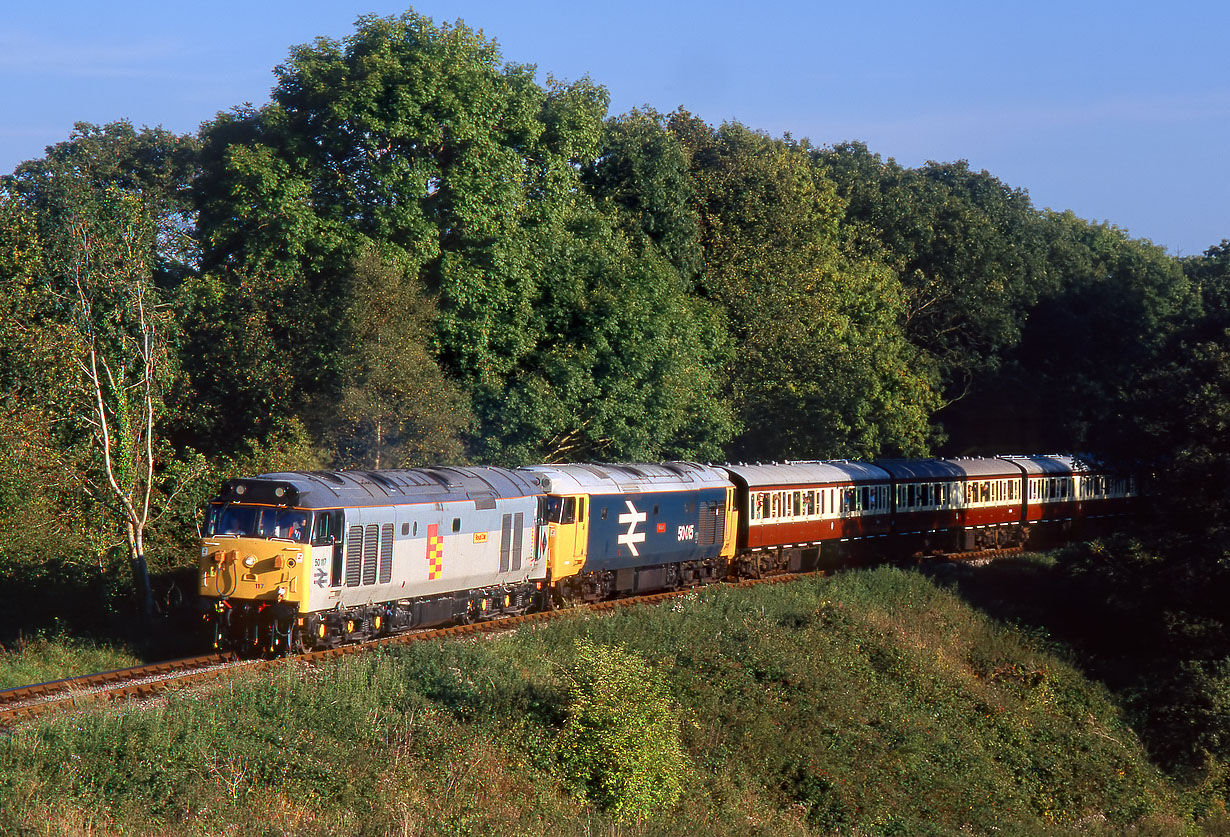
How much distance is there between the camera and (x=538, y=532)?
26.5 metres

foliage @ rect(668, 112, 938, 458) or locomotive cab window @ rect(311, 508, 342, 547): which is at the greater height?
foliage @ rect(668, 112, 938, 458)

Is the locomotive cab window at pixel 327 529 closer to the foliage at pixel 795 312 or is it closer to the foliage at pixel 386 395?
the foliage at pixel 386 395

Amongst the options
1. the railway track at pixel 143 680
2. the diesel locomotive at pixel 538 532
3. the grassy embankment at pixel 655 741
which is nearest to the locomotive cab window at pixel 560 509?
the diesel locomotive at pixel 538 532

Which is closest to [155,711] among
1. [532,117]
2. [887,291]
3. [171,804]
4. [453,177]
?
[171,804]

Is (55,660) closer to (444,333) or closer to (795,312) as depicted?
(444,333)

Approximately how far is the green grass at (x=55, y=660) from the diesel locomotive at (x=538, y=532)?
10.6ft

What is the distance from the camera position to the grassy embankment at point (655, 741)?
13.5 meters

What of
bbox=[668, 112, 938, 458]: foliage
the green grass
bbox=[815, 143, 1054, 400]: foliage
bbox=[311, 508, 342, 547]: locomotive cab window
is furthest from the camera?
bbox=[815, 143, 1054, 400]: foliage

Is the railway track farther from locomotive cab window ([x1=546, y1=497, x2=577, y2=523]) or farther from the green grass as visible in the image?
locomotive cab window ([x1=546, y1=497, x2=577, y2=523])

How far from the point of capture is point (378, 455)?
97.0 ft

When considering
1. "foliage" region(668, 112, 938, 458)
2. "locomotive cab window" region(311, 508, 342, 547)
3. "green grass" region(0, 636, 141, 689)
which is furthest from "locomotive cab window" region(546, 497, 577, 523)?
"foliage" region(668, 112, 938, 458)

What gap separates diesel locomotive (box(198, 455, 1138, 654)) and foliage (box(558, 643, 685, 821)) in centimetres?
564

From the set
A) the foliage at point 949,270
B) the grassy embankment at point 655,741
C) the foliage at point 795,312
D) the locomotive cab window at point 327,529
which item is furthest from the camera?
the foliage at point 949,270

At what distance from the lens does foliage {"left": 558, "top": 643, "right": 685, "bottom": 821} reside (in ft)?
54.5
